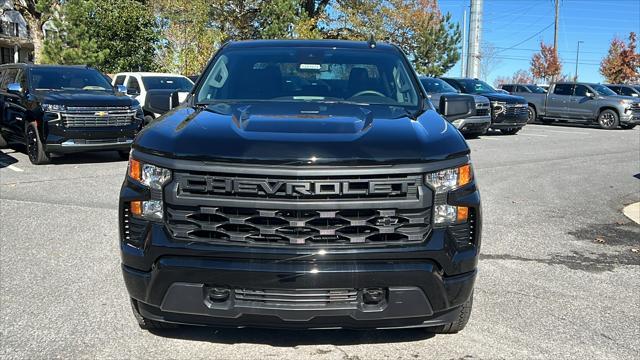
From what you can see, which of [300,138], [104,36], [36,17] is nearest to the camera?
[300,138]

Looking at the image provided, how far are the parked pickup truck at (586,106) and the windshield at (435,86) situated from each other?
8880 mm

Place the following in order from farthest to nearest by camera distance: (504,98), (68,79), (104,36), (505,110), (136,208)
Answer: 1. (104,36)
2. (504,98)
3. (505,110)
4. (68,79)
5. (136,208)

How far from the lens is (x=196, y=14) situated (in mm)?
29297

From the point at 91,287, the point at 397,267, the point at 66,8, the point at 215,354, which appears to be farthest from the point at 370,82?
the point at 66,8

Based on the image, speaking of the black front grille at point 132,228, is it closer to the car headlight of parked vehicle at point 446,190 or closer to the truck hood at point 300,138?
the truck hood at point 300,138

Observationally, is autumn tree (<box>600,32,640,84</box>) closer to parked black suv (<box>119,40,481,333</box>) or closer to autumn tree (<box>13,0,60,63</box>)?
autumn tree (<box>13,0,60,63</box>)

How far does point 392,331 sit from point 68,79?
10050mm

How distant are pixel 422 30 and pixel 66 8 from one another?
61.1 feet

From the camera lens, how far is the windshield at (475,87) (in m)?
Answer: 18.7

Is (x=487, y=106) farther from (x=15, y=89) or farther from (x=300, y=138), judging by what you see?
(x=300, y=138)

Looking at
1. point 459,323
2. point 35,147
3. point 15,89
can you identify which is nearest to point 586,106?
point 35,147

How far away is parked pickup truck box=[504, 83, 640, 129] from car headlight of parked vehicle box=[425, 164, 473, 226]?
2238 centimetres

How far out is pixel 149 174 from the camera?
3.11m

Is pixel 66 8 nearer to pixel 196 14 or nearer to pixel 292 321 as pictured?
pixel 196 14
